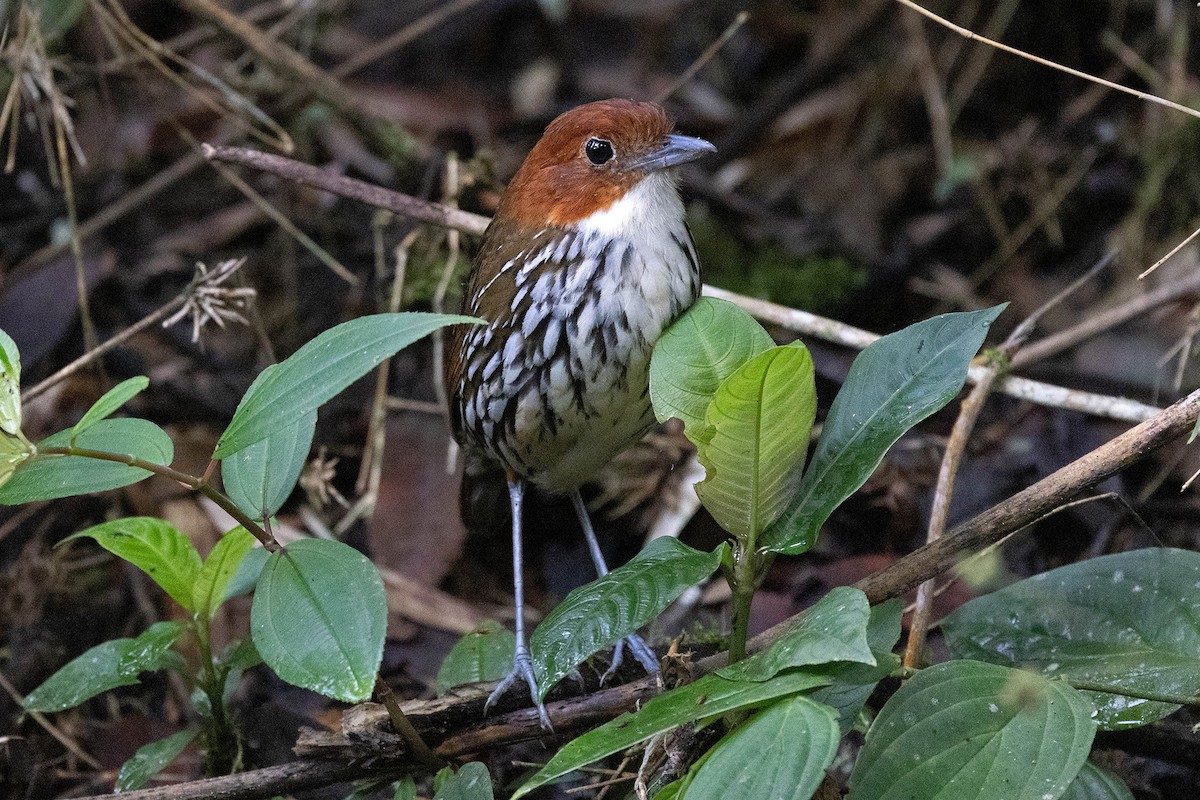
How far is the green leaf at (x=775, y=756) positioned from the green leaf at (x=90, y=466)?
1.02 meters

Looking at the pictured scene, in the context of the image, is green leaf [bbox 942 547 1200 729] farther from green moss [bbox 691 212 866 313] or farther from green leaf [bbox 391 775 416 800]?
green moss [bbox 691 212 866 313]

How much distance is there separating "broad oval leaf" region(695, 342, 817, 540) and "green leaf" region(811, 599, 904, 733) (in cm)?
28

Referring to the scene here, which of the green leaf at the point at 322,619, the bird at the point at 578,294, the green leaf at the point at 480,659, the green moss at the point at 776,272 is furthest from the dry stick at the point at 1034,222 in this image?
the green leaf at the point at 322,619

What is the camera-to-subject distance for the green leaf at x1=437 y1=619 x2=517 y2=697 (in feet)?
8.93

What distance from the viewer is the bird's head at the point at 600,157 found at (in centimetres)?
294

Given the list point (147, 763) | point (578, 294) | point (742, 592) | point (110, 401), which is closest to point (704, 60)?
point (578, 294)

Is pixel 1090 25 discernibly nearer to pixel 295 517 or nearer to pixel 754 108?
pixel 754 108

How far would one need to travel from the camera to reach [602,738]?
6.47 feet

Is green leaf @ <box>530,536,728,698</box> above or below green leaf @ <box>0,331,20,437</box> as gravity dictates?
below

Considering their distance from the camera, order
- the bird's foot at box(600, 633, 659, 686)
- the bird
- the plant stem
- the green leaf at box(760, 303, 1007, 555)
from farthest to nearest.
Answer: the bird's foot at box(600, 633, 659, 686), the bird, the plant stem, the green leaf at box(760, 303, 1007, 555)

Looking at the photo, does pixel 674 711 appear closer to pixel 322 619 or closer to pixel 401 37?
pixel 322 619

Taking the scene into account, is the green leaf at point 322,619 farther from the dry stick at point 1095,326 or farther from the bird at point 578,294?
the dry stick at point 1095,326

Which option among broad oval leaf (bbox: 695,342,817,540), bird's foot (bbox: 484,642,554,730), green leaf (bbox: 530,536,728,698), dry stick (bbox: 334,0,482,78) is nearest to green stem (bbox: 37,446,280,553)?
green leaf (bbox: 530,536,728,698)

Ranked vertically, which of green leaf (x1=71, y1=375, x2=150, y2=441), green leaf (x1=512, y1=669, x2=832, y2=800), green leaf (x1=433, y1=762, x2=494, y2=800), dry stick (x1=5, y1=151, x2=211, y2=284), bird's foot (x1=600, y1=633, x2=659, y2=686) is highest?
green leaf (x1=71, y1=375, x2=150, y2=441)
